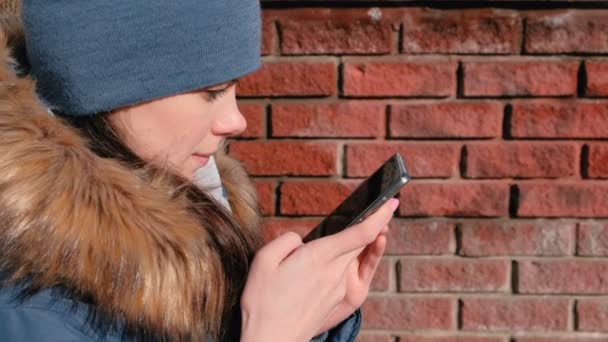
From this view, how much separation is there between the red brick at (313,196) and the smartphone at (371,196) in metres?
0.24

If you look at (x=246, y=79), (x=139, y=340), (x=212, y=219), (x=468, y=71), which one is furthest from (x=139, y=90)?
(x=468, y=71)

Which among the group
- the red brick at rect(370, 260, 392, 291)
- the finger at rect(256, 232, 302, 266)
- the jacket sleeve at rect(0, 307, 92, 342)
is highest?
the finger at rect(256, 232, 302, 266)

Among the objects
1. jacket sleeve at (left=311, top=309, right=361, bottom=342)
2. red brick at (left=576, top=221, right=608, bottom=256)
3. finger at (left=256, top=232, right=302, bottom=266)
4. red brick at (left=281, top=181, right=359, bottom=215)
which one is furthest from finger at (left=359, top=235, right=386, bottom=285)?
red brick at (left=576, top=221, right=608, bottom=256)

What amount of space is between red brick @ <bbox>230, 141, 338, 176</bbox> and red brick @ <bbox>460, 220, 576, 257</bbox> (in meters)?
0.37

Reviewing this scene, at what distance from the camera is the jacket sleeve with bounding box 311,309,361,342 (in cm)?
136

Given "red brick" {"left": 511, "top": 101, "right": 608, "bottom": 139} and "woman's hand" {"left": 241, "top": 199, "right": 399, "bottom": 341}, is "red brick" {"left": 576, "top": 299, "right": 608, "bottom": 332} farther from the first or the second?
"woman's hand" {"left": 241, "top": 199, "right": 399, "bottom": 341}

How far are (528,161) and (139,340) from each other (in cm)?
107

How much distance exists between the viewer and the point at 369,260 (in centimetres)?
130

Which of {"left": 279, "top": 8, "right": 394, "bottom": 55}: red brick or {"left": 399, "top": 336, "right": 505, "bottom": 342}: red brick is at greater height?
{"left": 279, "top": 8, "right": 394, "bottom": 55}: red brick

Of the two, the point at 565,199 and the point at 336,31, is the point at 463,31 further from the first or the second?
the point at 565,199

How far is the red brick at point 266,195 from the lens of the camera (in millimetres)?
1749

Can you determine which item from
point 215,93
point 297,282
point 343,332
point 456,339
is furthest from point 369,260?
point 456,339

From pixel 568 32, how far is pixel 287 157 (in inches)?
28.5

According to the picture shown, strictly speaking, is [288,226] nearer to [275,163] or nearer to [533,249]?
[275,163]
